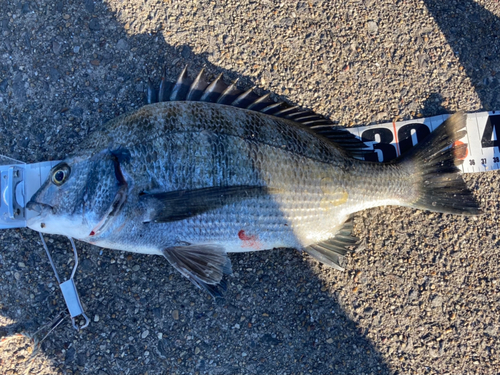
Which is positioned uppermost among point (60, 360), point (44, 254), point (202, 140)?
point (202, 140)

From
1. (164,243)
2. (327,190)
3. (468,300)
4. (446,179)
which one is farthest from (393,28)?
(164,243)

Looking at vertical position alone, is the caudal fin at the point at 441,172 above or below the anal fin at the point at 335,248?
above

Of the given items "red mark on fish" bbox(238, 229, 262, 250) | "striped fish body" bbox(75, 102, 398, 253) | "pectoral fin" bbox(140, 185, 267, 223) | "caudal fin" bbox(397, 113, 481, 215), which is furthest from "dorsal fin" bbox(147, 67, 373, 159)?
"red mark on fish" bbox(238, 229, 262, 250)

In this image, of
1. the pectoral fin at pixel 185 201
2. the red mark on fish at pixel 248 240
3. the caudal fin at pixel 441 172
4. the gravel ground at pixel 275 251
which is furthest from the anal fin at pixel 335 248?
the pectoral fin at pixel 185 201

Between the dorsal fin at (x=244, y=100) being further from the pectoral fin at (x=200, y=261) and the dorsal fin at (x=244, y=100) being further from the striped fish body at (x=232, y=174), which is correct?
Result: the pectoral fin at (x=200, y=261)

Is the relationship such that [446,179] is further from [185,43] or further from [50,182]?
[50,182]

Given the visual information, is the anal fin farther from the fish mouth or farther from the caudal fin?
the fish mouth

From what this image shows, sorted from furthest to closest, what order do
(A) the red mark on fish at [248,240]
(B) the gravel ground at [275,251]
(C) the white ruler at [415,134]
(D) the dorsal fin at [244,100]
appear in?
(C) the white ruler at [415,134] < (B) the gravel ground at [275,251] < (D) the dorsal fin at [244,100] < (A) the red mark on fish at [248,240]
